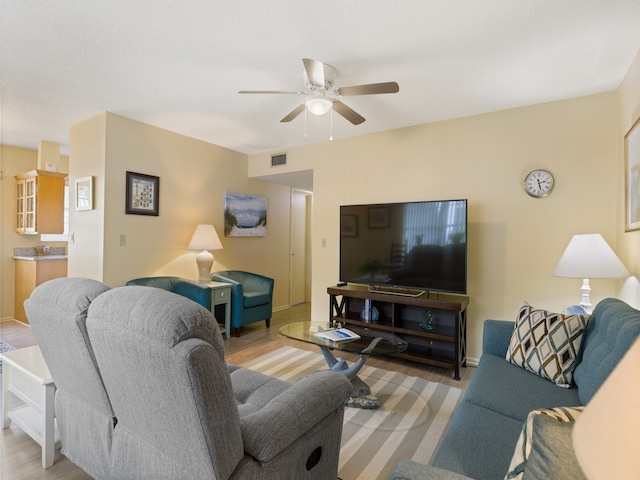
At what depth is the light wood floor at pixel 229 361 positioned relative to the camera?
1652 millimetres

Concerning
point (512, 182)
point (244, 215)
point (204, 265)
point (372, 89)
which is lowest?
point (204, 265)

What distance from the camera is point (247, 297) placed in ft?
13.4

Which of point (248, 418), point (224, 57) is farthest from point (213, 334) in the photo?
point (224, 57)

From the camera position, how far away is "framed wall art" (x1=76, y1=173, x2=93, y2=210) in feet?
11.1

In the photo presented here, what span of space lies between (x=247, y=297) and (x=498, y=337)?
9.40 feet

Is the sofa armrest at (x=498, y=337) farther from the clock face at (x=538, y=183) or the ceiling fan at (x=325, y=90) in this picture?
the ceiling fan at (x=325, y=90)

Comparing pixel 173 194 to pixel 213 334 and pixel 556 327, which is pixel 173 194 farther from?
pixel 556 327

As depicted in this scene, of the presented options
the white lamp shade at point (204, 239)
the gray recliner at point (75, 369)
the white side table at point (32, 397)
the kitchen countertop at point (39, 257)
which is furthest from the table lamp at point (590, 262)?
the kitchen countertop at point (39, 257)

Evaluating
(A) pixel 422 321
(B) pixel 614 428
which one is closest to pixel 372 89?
(B) pixel 614 428

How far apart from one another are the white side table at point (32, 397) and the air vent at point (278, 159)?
3.34 m

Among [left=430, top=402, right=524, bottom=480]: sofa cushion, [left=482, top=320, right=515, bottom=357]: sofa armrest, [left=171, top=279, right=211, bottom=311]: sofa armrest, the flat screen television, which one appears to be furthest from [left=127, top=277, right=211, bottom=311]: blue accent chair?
[left=430, top=402, right=524, bottom=480]: sofa cushion

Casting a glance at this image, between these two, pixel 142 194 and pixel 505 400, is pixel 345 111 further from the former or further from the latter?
pixel 142 194

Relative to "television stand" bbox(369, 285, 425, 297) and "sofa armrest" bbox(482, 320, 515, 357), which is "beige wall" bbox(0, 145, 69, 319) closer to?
"television stand" bbox(369, 285, 425, 297)

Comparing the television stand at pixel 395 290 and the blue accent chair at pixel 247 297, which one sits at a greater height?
the television stand at pixel 395 290
